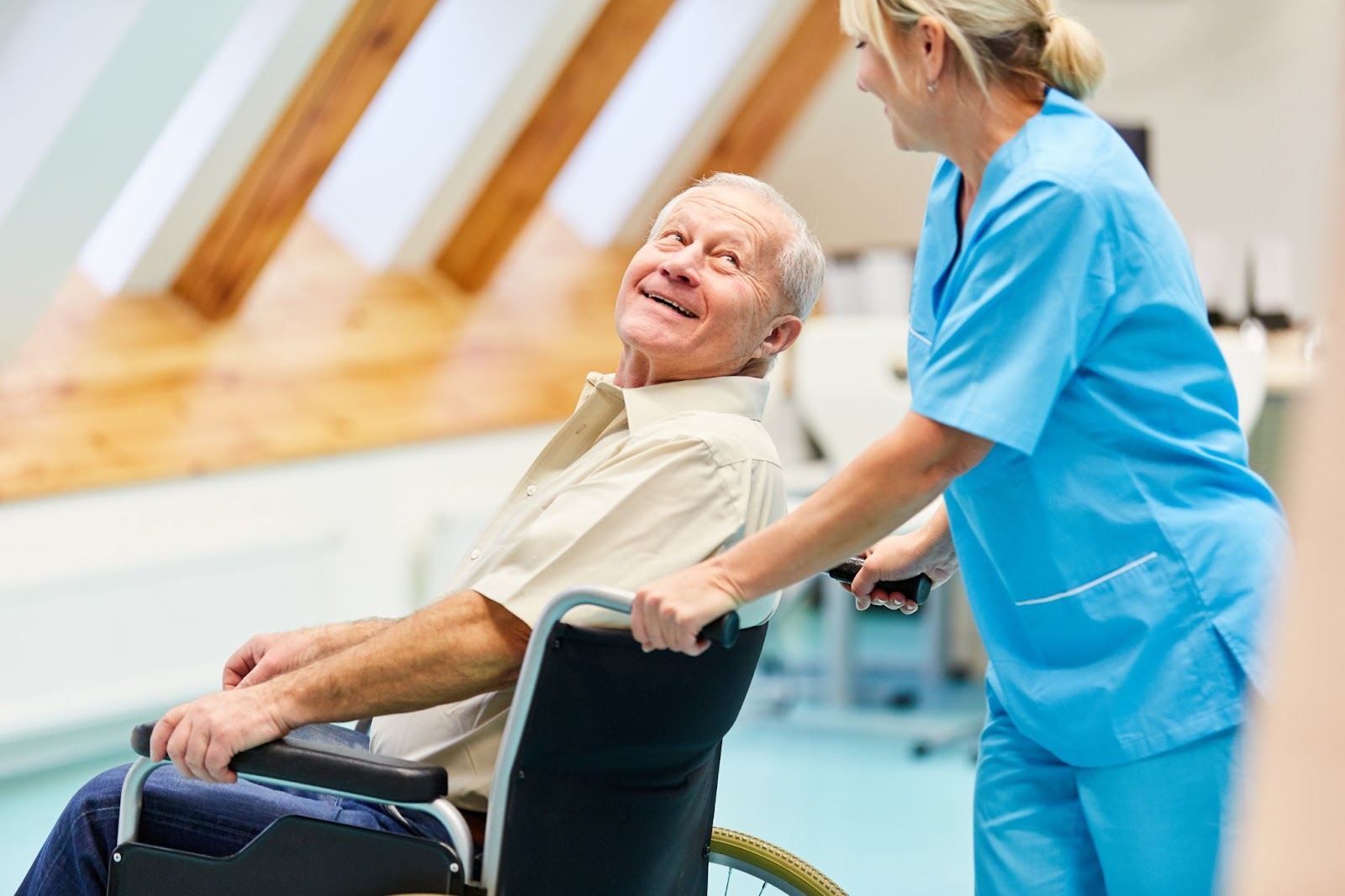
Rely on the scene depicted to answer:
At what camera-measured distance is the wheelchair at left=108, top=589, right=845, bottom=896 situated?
1317mm

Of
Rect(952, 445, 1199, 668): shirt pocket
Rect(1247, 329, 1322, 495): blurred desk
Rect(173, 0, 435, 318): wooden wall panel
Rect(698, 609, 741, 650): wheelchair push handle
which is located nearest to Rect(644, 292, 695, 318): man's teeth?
Rect(952, 445, 1199, 668): shirt pocket

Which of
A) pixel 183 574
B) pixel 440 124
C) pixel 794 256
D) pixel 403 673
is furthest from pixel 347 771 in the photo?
pixel 440 124

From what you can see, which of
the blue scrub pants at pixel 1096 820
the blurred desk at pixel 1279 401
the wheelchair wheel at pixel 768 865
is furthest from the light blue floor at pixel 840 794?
the blue scrub pants at pixel 1096 820

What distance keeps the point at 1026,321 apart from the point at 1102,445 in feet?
0.45

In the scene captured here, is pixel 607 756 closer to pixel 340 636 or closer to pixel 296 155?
pixel 340 636

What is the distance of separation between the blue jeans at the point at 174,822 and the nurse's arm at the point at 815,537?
1.38 feet

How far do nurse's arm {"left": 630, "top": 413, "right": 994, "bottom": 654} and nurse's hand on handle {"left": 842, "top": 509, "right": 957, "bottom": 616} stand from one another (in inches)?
14.7

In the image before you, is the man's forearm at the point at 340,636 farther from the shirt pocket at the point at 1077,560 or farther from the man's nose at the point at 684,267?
the shirt pocket at the point at 1077,560

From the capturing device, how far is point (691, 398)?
5.29 feet

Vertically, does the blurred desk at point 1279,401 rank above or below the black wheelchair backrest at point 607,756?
above

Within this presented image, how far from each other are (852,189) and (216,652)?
8.52 ft

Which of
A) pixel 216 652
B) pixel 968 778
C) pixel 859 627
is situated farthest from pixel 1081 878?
pixel 859 627

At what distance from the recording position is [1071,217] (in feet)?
4.11

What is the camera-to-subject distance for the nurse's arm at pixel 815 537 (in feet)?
3.98
